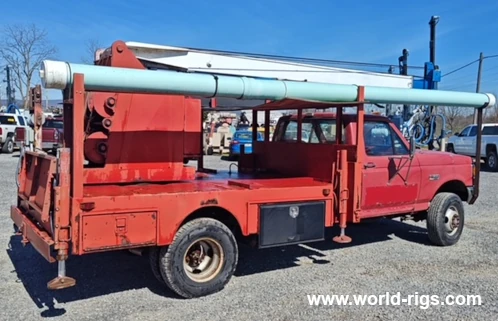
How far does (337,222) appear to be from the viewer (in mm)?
6051

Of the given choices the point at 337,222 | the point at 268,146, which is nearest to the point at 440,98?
the point at 337,222

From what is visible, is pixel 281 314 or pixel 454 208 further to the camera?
pixel 454 208

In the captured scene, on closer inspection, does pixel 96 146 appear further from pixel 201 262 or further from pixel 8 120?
pixel 8 120

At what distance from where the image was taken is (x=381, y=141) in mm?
6824

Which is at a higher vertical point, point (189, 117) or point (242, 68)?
point (242, 68)

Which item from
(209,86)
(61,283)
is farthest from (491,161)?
(61,283)

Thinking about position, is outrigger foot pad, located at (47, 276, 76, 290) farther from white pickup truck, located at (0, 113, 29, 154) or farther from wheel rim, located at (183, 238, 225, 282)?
white pickup truck, located at (0, 113, 29, 154)

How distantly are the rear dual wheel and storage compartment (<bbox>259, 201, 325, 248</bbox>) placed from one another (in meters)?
0.42

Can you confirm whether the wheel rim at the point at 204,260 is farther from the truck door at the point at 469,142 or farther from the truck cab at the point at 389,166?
the truck door at the point at 469,142

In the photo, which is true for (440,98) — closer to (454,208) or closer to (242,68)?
(454,208)

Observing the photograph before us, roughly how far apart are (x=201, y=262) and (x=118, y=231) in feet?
3.52

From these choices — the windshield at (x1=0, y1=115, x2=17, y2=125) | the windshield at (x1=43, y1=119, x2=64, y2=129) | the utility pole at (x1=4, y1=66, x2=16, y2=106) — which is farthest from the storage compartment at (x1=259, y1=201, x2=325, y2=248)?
the utility pole at (x1=4, y1=66, x2=16, y2=106)

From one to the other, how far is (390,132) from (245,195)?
2829mm

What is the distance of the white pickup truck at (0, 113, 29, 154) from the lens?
24.0 m
